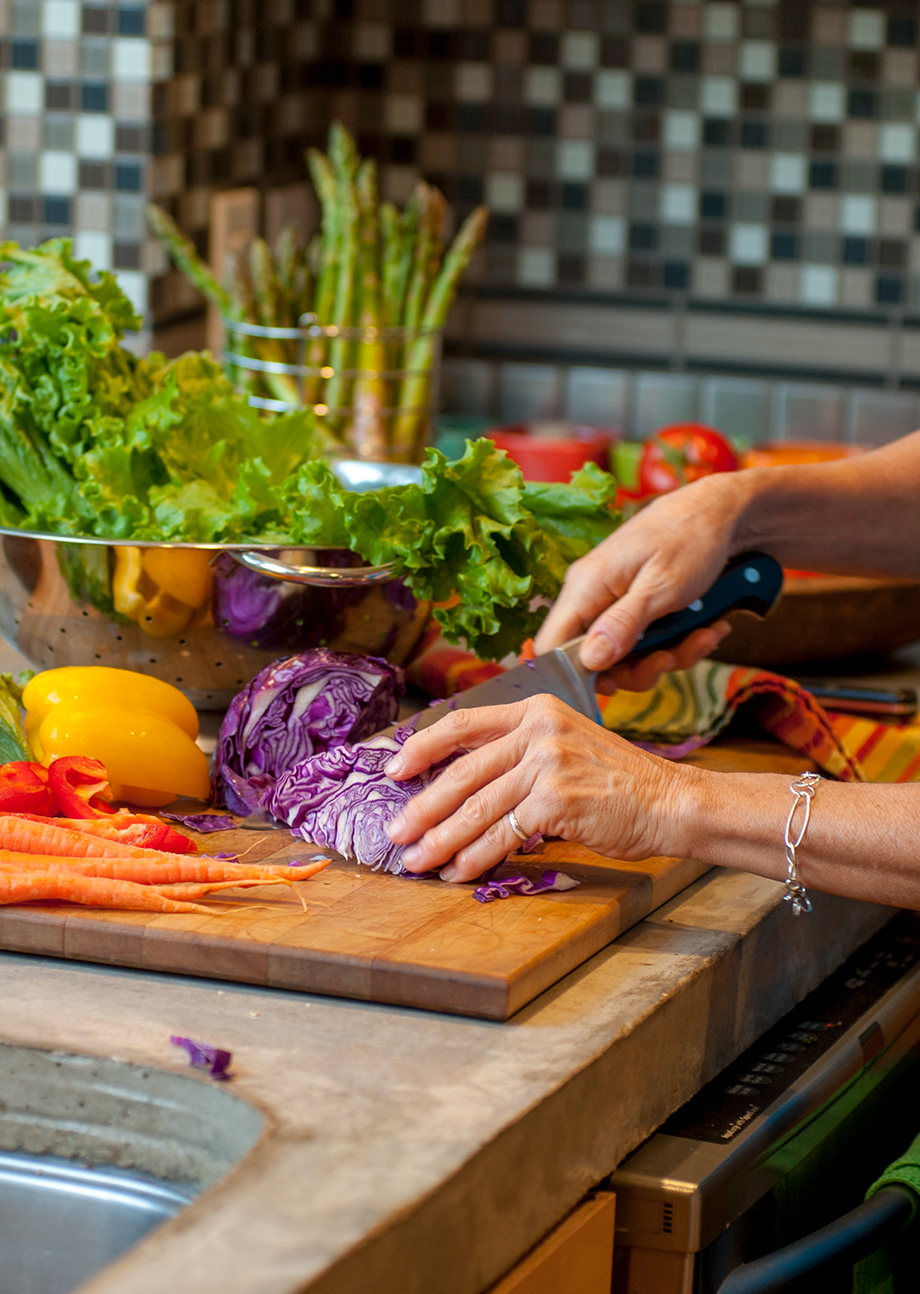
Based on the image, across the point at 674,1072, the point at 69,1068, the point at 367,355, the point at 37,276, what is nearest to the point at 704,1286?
the point at 674,1072

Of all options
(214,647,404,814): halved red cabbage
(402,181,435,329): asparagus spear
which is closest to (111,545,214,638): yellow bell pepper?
(214,647,404,814): halved red cabbage

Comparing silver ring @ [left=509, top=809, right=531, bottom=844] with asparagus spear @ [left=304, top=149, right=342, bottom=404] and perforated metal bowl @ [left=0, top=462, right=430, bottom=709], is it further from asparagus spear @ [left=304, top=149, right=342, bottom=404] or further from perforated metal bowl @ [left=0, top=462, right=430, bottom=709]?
asparagus spear @ [left=304, top=149, right=342, bottom=404]

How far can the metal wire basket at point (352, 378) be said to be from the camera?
2.65 meters

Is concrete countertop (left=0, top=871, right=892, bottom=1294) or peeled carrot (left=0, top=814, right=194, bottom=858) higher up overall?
peeled carrot (left=0, top=814, right=194, bottom=858)

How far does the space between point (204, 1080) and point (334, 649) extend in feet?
2.04

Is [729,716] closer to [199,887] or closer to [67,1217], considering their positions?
[199,887]

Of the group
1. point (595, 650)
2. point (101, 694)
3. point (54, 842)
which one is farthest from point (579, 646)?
point (54, 842)

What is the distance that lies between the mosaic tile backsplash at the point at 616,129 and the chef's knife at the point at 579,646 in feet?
4.89

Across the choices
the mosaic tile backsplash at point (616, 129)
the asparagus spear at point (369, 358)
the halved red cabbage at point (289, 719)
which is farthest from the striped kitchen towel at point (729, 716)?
the mosaic tile backsplash at point (616, 129)

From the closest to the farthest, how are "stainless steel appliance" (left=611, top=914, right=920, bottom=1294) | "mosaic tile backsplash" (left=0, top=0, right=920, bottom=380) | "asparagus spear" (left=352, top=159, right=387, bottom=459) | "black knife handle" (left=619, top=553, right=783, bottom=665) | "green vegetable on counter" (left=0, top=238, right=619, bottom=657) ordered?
1. "stainless steel appliance" (left=611, top=914, right=920, bottom=1294)
2. "green vegetable on counter" (left=0, top=238, right=619, bottom=657)
3. "black knife handle" (left=619, top=553, right=783, bottom=665)
4. "asparagus spear" (left=352, top=159, right=387, bottom=459)
5. "mosaic tile backsplash" (left=0, top=0, right=920, bottom=380)

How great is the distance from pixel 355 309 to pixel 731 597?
4.19ft

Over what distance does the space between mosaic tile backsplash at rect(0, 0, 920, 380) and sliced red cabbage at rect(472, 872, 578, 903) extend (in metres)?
1.84

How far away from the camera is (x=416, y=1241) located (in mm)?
840

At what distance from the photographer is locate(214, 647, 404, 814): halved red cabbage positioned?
1362 millimetres
